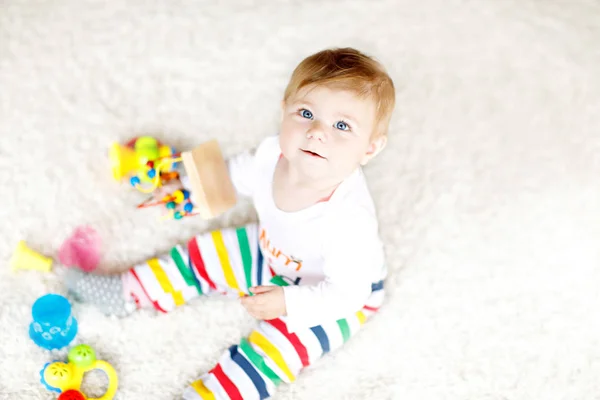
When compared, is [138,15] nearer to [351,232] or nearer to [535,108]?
[351,232]

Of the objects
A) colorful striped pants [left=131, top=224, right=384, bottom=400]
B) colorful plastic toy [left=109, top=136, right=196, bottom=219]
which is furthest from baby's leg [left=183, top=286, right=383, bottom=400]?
colorful plastic toy [left=109, top=136, right=196, bottom=219]

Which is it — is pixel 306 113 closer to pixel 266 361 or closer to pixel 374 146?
pixel 374 146

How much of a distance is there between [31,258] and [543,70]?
98 cm

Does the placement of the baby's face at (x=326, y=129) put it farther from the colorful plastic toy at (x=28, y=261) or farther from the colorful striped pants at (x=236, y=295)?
the colorful plastic toy at (x=28, y=261)

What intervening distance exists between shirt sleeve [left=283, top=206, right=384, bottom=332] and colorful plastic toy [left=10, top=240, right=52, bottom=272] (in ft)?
1.36

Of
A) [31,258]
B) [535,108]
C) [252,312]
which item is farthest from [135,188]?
[535,108]

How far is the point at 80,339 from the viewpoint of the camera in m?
1.03

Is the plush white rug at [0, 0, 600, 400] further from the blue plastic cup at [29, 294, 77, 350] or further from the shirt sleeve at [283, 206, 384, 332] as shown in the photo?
the shirt sleeve at [283, 206, 384, 332]

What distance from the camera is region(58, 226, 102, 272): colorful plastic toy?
1.08 meters

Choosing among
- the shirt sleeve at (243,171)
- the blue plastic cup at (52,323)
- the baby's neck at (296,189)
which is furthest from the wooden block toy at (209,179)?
the blue plastic cup at (52,323)

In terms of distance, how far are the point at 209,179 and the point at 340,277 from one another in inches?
10.8

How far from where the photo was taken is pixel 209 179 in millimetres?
1041

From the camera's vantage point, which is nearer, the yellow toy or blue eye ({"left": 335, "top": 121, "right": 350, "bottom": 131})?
blue eye ({"left": 335, "top": 121, "right": 350, "bottom": 131})

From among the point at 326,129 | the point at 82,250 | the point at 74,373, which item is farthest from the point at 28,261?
the point at 326,129
